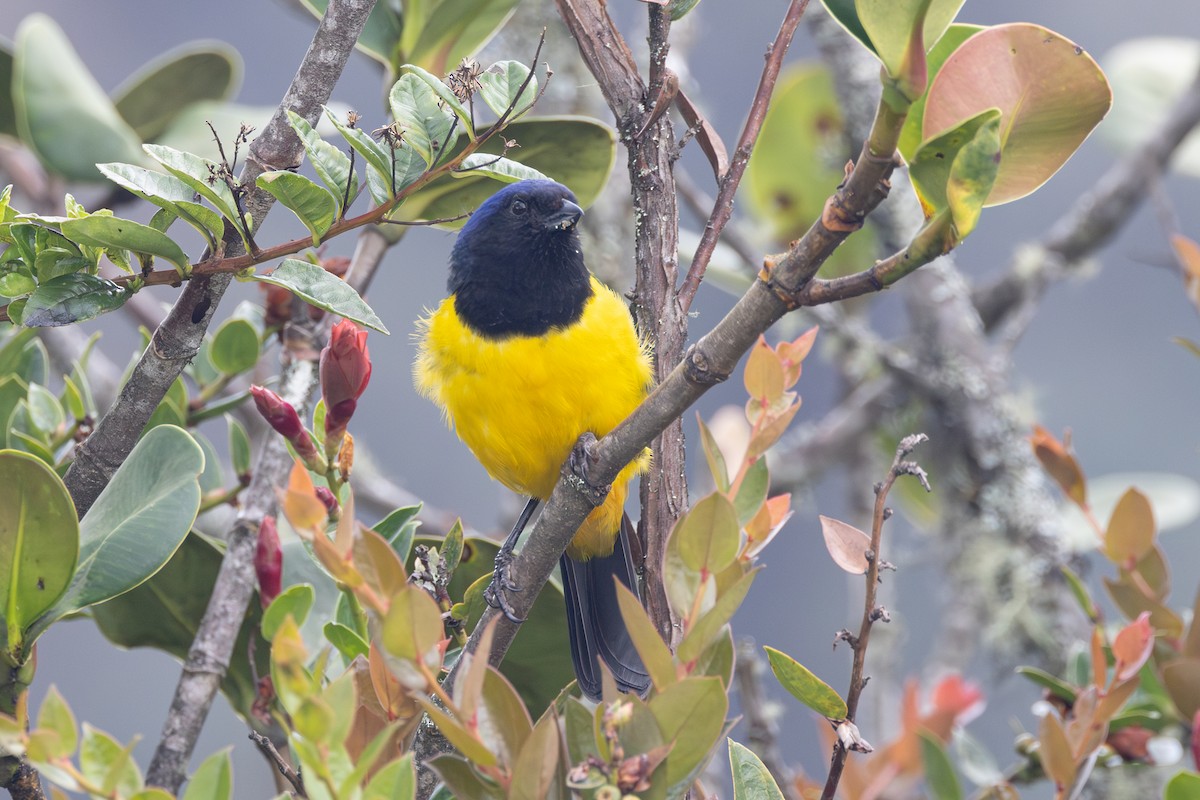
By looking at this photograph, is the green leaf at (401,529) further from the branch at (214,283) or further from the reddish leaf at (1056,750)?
the reddish leaf at (1056,750)

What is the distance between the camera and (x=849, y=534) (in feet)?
3.38

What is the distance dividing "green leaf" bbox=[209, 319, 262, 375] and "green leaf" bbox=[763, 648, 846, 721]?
86 cm

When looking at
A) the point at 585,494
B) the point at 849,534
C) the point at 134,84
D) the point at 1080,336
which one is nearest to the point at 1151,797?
the point at 849,534

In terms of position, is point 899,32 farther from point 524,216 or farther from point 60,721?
point 524,216

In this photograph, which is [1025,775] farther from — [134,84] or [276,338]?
[134,84]

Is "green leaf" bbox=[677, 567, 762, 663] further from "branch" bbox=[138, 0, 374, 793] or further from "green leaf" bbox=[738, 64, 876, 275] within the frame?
"green leaf" bbox=[738, 64, 876, 275]

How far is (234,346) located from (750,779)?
924mm

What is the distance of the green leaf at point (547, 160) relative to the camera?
1.40m

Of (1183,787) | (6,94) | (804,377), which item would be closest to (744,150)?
(1183,787)

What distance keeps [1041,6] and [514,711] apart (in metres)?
4.45

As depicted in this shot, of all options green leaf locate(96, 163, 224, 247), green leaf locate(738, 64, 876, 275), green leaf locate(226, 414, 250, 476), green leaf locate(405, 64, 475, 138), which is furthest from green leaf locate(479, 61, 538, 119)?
green leaf locate(738, 64, 876, 275)

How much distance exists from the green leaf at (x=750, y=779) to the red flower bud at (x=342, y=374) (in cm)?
47

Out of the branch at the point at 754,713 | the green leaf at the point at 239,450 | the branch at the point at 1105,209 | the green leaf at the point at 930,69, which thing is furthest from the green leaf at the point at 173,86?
the branch at the point at 1105,209

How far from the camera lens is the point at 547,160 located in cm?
149
